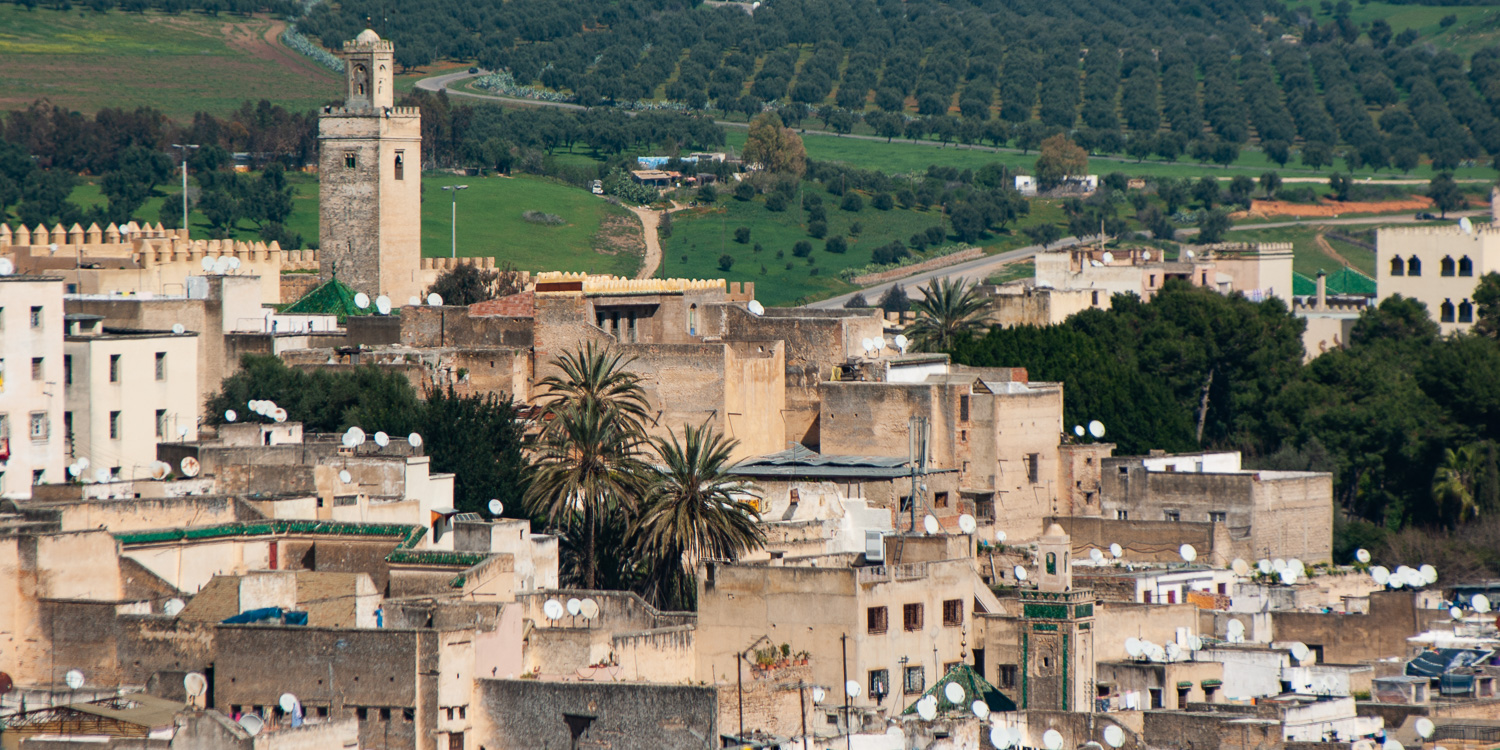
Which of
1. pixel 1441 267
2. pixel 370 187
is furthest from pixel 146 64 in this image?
pixel 1441 267

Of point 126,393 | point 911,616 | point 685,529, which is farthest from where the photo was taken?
point 126,393

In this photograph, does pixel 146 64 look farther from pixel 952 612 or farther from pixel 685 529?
pixel 952 612

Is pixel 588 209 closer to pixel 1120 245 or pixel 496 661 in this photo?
pixel 1120 245

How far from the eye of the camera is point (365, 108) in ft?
245

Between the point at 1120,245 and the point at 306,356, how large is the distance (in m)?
92.7

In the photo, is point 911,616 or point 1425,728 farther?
Result: point 911,616

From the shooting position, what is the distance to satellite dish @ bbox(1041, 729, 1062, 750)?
32312 mm

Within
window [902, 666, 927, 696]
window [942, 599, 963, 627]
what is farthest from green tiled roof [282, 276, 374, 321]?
window [902, 666, 927, 696]

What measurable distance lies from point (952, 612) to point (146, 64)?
4988 inches

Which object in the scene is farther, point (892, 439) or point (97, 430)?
point (892, 439)

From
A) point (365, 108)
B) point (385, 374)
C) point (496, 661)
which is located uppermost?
point (365, 108)

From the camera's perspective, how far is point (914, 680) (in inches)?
1452

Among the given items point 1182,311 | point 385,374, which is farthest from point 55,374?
point 1182,311

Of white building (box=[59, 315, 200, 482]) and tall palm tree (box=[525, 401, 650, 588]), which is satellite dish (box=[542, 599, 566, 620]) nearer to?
tall palm tree (box=[525, 401, 650, 588])
